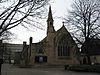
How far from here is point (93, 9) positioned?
38.8 m

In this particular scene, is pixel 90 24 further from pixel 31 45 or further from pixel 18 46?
pixel 18 46

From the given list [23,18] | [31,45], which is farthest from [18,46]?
[23,18]

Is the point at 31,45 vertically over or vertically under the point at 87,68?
over

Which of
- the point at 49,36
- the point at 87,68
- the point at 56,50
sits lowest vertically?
the point at 87,68

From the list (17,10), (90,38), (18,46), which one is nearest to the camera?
(17,10)

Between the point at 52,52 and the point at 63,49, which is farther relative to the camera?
the point at 63,49

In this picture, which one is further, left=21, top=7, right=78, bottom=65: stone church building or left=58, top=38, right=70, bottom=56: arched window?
left=58, top=38, right=70, bottom=56: arched window

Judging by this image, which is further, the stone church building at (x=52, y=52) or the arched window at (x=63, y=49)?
the arched window at (x=63, y=49)

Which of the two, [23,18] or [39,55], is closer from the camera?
[23,18]

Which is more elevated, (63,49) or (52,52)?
(63,49)

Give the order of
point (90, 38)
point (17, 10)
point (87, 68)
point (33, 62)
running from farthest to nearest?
point (33, 62)
point (90, 38)
point (87, 68)
point (17, 10)

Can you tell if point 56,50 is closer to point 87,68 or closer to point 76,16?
point 76,16

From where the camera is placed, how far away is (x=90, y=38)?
38094 millimetres

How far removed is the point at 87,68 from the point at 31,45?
94.4 feet
